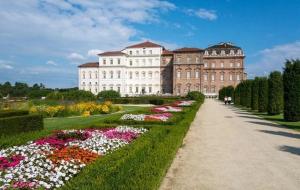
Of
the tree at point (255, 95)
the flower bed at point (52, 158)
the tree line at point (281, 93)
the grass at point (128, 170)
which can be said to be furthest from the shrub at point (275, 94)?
the grass at point (128, 170)

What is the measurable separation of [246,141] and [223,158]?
2.98m

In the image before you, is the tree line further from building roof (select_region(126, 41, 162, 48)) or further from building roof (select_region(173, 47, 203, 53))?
building roof (select_region(126, 41, 162, 48))

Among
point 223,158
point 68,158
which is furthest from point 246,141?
point 68,158

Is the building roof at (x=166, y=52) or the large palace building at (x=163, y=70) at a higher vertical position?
the building roof at (x=166, y=52)

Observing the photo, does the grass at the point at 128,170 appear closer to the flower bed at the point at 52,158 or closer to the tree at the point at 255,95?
the flower bed at the point at 52,158

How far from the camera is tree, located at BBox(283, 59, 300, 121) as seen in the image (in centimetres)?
1766

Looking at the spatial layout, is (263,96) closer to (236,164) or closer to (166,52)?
(236,164)

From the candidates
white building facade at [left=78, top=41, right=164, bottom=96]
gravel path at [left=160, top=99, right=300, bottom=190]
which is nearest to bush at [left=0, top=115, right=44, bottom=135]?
gravel path at [left=160, top=99, right=300, bottom=190]

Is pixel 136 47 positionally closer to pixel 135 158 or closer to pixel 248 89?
pixel 248 89

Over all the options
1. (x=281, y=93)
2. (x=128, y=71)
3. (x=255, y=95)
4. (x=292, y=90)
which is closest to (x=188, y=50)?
(x=128, y=71)

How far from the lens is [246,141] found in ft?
34.1

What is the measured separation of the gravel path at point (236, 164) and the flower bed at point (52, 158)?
1.51 meters

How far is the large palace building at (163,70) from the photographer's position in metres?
76.2

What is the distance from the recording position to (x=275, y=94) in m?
22.0
